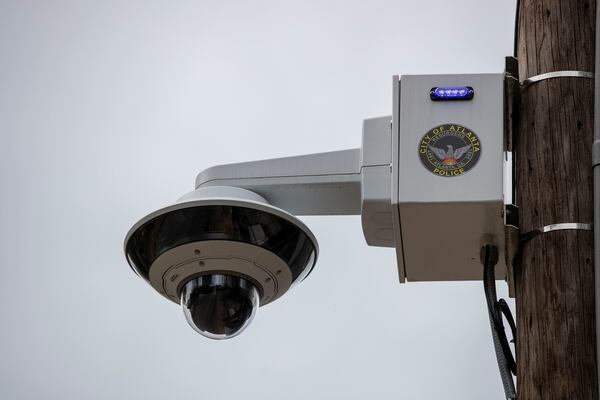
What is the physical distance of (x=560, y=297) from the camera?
4.39 metres

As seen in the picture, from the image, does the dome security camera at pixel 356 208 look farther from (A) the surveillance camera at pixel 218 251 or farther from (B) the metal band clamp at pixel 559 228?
(B) the metal band clamp at pixel 559 228

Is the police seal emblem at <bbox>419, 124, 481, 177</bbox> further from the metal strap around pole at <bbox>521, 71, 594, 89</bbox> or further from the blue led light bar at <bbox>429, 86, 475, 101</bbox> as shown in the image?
the metal strap around pole at <bbox>521, 71, 594, 89</bbox>

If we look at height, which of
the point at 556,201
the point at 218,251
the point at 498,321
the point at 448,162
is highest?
the point at 448,162

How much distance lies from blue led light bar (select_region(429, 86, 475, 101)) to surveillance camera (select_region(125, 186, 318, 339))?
0.87 m

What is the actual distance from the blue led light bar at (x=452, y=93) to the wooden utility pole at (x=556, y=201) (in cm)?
20

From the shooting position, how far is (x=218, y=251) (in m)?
5.48

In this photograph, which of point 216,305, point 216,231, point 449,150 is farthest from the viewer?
point 216,305

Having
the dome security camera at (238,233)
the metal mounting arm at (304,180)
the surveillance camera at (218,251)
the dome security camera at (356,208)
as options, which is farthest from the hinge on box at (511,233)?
the surveillance camera at (218,251)

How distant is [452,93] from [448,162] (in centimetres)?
28

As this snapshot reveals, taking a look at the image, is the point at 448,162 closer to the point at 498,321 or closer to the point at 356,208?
the point at 498,321

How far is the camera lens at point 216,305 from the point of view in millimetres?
5543

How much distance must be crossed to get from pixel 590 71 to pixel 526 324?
93cm

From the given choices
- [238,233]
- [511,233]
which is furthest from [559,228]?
[238,233]

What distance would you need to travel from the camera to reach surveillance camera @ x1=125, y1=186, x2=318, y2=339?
5.42m
